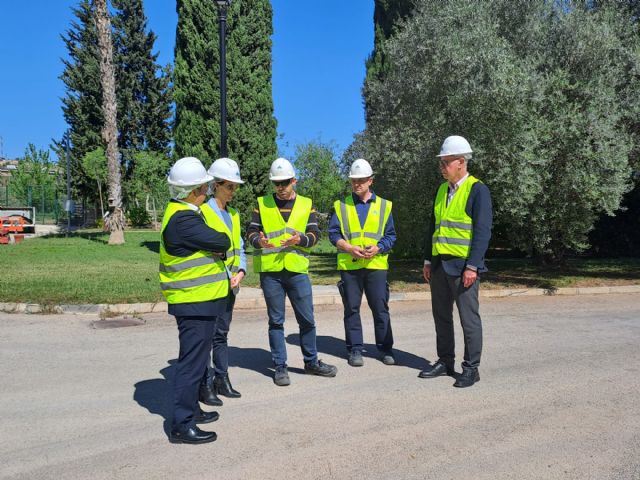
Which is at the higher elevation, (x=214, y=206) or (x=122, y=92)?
(x=122, y=92)

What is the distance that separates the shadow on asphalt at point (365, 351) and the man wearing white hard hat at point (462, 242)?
795 mm

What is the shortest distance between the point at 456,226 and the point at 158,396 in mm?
2923

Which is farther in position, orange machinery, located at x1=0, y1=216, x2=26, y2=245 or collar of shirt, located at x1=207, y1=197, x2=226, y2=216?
orange machinery, located at x1=0, y1=216, x2=26, y2=245

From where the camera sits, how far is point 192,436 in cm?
375

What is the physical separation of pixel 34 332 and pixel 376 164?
8139 millimetres

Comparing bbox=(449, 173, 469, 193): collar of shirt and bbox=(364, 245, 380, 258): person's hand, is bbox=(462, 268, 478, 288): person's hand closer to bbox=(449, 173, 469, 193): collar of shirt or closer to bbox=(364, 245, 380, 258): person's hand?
bbox=(449, 173, 469, 193): collar of shirt

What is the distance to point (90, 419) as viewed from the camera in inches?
167

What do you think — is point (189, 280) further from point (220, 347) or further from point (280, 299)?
point (280, 299)

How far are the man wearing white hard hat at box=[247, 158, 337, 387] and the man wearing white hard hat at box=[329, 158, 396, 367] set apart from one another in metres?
0.64

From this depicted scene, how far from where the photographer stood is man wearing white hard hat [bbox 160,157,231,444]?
3707 mm

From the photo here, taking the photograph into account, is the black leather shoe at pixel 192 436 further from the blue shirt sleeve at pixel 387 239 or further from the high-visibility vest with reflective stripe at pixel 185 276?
the blue shirt sleeve at pixel 387 239

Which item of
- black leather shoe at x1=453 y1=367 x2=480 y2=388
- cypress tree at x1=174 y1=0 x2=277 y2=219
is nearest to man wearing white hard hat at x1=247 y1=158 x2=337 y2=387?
black leather shoe at x1=453 y1=367 x2=480 y2=388

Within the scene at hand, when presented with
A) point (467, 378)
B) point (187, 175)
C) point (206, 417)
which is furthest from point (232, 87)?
point (206, 417)

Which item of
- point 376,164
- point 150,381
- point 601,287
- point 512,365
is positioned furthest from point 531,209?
point 150,381
